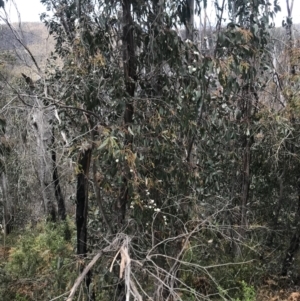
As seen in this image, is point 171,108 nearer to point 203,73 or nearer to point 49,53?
point 203,73

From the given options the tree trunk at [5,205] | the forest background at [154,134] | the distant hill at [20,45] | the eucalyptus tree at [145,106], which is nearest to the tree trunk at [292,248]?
the forest background at [154,134]

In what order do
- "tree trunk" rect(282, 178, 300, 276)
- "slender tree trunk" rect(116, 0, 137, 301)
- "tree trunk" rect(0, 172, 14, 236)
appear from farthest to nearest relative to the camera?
"tree trunk" rect(0, 172, 14, 236) → "tree trunk" rect(282, 178, 300, 276) → "slender tree trunk" rect(116, 0, 137, 301)

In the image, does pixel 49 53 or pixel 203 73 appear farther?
pixel 49 53

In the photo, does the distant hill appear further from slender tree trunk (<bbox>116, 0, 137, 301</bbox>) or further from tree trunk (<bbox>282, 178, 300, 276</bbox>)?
tree trunk (<bbox>282, 178, 300, 276</bbox>)

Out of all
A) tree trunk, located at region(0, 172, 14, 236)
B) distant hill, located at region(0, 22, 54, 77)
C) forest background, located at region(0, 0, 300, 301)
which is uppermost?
distant hill, located at region(0, 22, 54, 77)

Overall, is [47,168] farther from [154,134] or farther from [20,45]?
[20,45]

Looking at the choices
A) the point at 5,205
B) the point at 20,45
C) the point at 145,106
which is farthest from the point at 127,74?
the point at 5,205

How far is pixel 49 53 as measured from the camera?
322 inches

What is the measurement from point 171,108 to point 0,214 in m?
12.3

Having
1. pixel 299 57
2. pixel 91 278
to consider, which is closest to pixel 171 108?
pixel 91 278

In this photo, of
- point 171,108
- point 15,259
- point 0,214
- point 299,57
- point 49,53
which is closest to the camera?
point 171,108

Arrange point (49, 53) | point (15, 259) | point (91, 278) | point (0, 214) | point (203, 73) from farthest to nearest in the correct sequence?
point (0, 214), point (49, 53), point (15, 259), point (91, 278), point (203, 73)

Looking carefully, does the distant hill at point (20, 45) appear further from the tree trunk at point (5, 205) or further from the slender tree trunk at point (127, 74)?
the tree trunk at point (5, 205)

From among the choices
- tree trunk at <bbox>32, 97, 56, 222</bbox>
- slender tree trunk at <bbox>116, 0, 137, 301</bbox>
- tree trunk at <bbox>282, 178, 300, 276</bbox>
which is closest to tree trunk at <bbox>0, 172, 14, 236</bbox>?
tree trunk at <bbox>32, 97, 56, 222</bbox>
